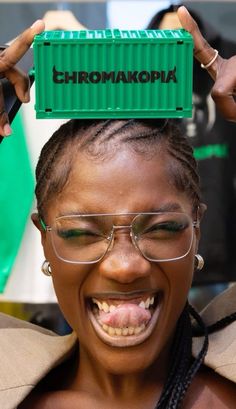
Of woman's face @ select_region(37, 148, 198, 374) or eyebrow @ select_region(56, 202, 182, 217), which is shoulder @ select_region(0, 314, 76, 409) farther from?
eyebrow @ select_region(56, 202, 182, 217)

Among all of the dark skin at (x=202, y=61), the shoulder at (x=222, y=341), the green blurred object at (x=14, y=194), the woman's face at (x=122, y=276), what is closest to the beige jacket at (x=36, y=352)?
the shoulder at (x=222, y=341)

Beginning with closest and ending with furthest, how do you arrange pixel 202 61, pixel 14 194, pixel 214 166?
pixel 202 61 → pixel 14 194 → pixel 214 166

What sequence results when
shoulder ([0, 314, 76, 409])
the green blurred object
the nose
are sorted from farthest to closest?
the green blurred object < shoulder ([0, 314, 76, 409]) < the nose

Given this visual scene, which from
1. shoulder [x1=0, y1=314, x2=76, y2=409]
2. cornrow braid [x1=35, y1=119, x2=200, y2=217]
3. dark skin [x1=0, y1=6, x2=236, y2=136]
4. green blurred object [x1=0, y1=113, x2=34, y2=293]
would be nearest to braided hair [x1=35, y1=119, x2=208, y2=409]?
cornrow braid [x1=35, y1=119, x2=200, y2=217]

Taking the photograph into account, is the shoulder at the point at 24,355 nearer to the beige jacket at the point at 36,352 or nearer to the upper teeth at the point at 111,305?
the beige jacket at the point at 36,352

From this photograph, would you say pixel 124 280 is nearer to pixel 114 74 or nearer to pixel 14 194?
pixel 114 74

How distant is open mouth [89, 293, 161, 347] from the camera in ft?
4.59

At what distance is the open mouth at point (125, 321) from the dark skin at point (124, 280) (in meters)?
0.01

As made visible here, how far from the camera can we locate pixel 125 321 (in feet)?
4.59

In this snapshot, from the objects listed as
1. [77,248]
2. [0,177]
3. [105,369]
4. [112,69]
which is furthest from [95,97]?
[0,177]

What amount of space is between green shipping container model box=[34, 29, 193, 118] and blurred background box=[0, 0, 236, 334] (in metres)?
0.78

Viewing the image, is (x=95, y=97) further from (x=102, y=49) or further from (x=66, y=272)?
(x=66, y=272)

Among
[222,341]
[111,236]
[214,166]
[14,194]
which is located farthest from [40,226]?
[214,166]

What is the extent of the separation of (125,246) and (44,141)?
35.1 inches
